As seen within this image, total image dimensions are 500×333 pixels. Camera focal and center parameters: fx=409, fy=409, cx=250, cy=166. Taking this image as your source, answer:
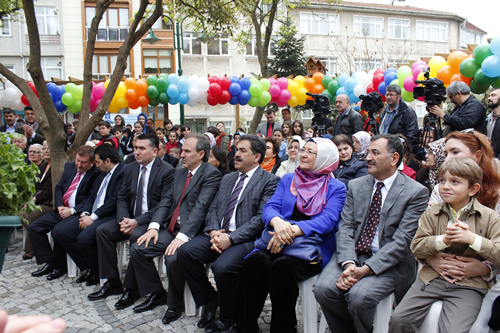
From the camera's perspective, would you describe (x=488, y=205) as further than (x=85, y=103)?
No

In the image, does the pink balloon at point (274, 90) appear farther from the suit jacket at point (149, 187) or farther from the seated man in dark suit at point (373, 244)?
the seated man in dark suit at point (373, 244)

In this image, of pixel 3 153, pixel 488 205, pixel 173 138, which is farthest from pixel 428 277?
pixel 173 138

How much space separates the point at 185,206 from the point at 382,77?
7077 mm

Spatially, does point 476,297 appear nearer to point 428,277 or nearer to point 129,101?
point 428,277

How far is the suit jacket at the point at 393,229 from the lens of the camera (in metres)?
3.04

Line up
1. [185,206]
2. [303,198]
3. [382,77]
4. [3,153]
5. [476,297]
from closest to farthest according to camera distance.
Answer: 1. [3,153]
2. [476,297]
3. [303,198]
4. [185,206]
5. [382,77]

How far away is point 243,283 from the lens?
344 cm

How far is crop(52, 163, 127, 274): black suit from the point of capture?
4961 mm

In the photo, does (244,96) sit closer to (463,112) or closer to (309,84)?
(309,84)

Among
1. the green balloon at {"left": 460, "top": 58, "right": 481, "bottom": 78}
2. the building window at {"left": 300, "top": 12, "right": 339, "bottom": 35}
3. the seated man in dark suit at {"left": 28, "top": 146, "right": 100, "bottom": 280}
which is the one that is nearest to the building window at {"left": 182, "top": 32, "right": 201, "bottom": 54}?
the building window at {"left": 300, "top": 12, "right": 339, "bottom": 35}

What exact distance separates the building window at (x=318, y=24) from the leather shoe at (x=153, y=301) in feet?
90.5

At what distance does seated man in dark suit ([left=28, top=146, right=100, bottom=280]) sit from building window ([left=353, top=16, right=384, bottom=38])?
93.2 ft

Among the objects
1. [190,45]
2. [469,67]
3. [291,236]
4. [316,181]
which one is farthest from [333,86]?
[190,45]

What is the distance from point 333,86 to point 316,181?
26.1 feet
